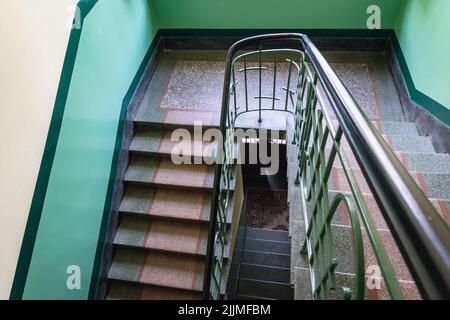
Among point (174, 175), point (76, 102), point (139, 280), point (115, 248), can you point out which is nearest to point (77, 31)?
point (76, 102)

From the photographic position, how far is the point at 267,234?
15.3ft

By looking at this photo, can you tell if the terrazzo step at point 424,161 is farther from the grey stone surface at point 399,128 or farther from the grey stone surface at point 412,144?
the grey stone surface at point 399,128

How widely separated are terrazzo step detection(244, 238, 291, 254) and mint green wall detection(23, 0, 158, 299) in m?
2.33

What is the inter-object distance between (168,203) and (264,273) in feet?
5.54

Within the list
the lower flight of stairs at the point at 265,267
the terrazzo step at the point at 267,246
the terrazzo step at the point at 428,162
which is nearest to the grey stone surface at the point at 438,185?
the terrazzo step at the point at 428,162

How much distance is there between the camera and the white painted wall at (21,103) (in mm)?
1695

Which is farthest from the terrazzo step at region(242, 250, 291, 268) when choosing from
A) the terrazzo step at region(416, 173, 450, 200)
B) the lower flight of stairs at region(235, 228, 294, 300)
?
the terrazzo step at region(416, 173, 450, 200)

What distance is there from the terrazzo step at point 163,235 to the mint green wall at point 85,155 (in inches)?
14.3

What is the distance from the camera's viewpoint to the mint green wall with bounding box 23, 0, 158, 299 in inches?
81.8

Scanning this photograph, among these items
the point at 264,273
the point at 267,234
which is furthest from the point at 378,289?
the point at 267,234

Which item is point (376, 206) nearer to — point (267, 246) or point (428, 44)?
point (428, 44)

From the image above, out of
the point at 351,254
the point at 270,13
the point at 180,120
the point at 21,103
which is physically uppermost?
the point at 270,13

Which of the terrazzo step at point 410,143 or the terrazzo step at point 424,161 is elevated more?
the terrazzo step at point 410,143

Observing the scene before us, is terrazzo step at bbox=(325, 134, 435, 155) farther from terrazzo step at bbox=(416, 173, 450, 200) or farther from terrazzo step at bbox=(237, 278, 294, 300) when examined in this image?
terrazzo step at bbox=(237, 278, 294, 300)
